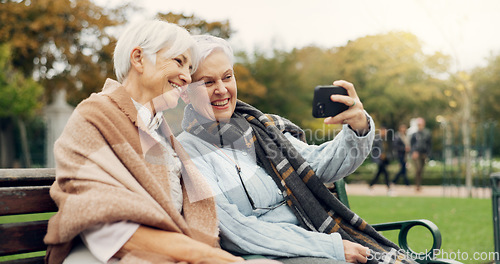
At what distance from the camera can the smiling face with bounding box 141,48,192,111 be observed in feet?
6.64

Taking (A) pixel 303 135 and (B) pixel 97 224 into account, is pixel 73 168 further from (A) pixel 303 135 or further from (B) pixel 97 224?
(A) pixel 303 135

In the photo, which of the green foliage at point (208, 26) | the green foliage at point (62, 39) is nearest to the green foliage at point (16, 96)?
the green foliage at point (62, 39)

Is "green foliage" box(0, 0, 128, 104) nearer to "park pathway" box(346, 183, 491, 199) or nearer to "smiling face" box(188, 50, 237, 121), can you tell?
"park pathway" box(346, 183, 491, 199)

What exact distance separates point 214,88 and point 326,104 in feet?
1.96

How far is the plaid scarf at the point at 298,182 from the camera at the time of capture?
2.54 m

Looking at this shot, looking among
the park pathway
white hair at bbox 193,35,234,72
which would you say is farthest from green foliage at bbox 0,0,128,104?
Answer: white hair at bbox 193,35,234,72

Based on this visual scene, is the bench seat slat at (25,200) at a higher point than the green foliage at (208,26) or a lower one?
lower

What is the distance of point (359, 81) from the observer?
27.7 metres

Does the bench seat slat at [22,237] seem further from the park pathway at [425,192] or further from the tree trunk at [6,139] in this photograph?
the tree trunk at [6,139]

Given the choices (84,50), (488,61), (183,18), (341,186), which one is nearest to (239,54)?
(183,18)

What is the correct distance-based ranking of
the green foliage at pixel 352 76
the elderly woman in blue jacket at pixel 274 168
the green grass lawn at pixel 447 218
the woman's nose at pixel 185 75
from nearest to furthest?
the woman's nose at pixel 185 75
the elderly woman in blue jacket at pixel 274 168
the green grass lawn at pixel 447 218
the green foliage at pixel 352 76

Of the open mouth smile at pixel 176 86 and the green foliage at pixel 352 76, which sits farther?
the green foliage at pixel 352 76

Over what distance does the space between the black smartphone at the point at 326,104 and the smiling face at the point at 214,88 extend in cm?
50

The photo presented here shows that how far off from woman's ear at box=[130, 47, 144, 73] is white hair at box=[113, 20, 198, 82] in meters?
0.01
